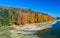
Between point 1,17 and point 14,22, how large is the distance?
12960 millimetres

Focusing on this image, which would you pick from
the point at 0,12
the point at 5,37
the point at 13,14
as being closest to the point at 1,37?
the point at 5,37

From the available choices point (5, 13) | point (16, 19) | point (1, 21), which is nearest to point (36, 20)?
point (16, 19)

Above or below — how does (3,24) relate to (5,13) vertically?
below

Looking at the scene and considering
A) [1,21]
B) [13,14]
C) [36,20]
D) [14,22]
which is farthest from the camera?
[36,20]

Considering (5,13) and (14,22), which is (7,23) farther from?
(14,22)

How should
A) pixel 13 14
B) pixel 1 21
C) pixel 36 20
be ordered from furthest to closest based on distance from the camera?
1. pixel 36 20
2. pixel 13 14
3. pixel 1 21

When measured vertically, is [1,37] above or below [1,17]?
below

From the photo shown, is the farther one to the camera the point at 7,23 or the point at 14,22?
the point at 14,22

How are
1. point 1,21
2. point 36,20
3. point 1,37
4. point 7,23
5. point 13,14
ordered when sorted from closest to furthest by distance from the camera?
point 1,37
point 1,21
point 7,23
point 13,14
point 36,20

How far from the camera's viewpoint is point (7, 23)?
57.2 meters

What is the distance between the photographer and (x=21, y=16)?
2891 inches

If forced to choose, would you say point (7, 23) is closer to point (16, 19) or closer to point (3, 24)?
point (3, 24)

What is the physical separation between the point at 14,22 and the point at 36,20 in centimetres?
3006

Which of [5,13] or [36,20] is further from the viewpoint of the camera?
[36,20]
